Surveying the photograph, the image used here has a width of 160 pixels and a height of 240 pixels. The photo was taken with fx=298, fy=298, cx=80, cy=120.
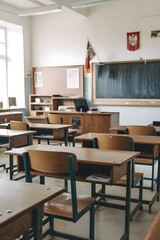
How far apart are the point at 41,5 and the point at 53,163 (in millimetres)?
6833

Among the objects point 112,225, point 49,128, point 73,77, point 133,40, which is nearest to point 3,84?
point 73,77

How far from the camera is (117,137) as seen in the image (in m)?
2.86

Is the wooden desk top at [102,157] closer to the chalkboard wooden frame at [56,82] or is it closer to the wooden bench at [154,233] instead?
the wooden bench at [154,233]

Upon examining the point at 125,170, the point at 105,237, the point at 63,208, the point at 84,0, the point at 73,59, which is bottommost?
the point at 105,237

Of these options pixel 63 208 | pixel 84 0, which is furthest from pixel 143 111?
pixel 63 208

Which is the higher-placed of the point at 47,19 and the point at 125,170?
the point at 47,19

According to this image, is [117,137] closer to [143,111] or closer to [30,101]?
[143,111]

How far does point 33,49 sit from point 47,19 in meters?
0.98

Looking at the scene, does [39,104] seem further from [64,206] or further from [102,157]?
[64,206]

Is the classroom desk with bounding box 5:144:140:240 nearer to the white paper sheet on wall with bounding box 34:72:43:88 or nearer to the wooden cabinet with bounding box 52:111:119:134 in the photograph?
the wooden cabinet with bounding box 52:111:119:134

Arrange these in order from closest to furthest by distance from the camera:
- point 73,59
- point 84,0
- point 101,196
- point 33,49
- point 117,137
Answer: point 117,137
point 101,196
point 84,0
point 73,59
point 33,49

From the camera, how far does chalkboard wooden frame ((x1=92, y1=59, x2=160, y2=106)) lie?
24.4 feet

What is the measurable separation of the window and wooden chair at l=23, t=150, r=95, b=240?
676 centimetres

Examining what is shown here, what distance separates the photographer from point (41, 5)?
26.1 ft
